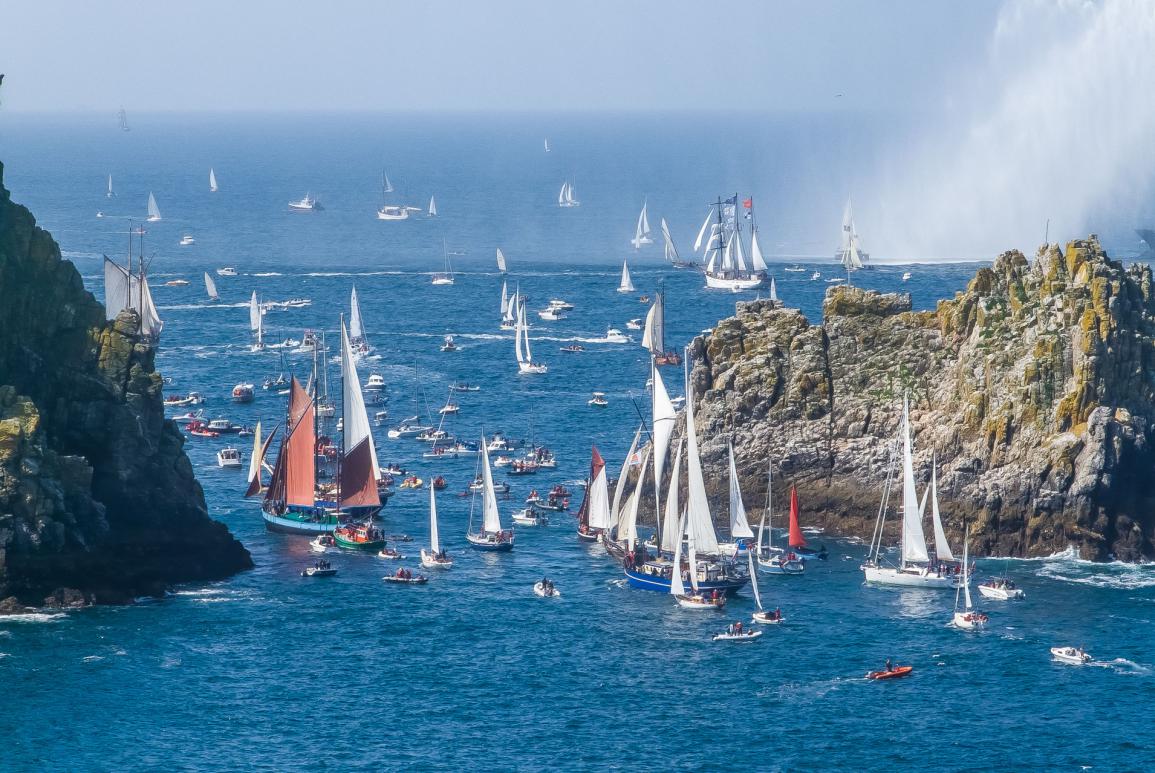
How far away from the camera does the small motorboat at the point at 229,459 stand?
167 m

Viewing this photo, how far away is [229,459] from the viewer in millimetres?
167875

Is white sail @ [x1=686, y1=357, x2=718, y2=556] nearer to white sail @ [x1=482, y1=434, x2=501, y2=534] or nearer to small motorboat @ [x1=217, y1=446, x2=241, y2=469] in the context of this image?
white sail @ [x1=482, y1=434, x2=501, y2=534]

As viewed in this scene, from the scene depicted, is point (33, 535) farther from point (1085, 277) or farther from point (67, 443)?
point (1085, 277)

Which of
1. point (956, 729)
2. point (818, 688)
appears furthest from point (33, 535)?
point (956, 729)

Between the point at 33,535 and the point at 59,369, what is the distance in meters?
14.2

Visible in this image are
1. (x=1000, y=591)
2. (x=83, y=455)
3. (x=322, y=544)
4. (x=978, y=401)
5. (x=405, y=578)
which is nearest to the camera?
(x=1000, y=591)

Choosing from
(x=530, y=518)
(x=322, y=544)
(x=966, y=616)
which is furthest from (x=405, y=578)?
(x=966, y=616)

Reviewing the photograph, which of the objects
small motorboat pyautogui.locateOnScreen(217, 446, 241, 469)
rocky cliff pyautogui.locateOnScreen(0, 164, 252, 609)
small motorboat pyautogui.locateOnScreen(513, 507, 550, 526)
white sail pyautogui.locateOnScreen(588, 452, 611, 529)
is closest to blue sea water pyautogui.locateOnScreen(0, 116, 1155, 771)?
rocky cliff pyautogui.locateOnScreen(0, 164, 252, 609)

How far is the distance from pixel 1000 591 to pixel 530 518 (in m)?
40.3

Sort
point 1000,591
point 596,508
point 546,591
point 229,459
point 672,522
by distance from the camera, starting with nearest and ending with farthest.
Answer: point 1000,591 → point 546,591 → point 672,522 → point 596,508 → point 229,459

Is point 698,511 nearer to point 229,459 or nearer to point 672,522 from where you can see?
point 672,522

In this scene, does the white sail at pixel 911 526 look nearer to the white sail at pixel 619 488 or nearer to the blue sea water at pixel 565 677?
the blue sea water at pixel 565 677

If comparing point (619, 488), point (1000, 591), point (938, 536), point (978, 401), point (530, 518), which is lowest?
point (1000, 591)

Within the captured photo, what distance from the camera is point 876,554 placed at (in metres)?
132
